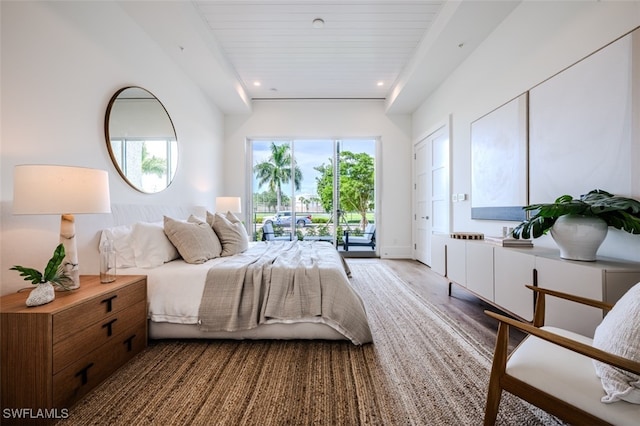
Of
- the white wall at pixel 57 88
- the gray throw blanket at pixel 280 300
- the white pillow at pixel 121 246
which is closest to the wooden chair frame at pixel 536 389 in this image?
the gray throw blanket at pixel 280 300

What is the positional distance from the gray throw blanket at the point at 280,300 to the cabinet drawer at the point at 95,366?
0.41 metres

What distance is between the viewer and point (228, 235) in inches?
99.8

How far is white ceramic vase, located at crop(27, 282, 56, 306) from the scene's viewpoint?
1176 millimetres

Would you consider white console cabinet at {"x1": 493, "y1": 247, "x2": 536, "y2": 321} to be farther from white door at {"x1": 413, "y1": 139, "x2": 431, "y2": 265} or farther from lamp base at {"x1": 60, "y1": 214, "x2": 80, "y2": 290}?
lamp base at {"x1": 60, "y1": 214, "x2": 80, "y2": 290}

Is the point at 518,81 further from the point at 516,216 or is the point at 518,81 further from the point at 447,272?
the point at 447,272

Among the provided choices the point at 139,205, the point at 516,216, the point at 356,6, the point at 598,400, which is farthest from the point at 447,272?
the point at 139,205

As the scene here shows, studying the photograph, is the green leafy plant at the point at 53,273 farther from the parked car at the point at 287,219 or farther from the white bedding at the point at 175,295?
the parked car at the point at 287,219

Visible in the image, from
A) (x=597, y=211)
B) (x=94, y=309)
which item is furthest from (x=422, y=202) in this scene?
(x=94, y=309)

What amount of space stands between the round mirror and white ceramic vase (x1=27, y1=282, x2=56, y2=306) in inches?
51.6

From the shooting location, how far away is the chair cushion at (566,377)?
80cm

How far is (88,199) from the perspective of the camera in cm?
138

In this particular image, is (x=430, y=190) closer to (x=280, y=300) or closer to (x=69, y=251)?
(x=280, y=300)

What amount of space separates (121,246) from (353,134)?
419 cm

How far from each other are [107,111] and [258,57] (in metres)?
2.16
